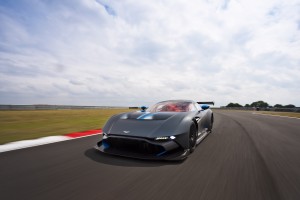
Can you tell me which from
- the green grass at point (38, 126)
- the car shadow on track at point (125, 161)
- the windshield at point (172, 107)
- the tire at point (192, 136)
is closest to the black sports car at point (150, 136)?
the tire at point (192, 136)

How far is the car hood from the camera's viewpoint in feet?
11.8

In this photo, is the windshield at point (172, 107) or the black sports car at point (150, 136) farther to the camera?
the windshield at point (172, 107)

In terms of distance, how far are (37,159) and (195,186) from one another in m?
2.76

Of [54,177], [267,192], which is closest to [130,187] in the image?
[54,177]

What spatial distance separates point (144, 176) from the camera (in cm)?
289

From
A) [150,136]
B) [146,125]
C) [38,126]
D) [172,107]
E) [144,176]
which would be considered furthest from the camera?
[38,126]

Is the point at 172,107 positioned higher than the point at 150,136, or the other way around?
the point at 172,107

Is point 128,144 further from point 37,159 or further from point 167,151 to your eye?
point 37,159

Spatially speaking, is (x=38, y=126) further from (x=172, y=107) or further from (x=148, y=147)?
(x=148, y=147)

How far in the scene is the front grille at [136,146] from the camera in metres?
3.50

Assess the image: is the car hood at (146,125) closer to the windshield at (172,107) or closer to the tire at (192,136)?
the tire at (192,136)

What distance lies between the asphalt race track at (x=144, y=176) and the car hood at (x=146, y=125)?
475mm

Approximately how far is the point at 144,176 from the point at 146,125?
3.65 ft

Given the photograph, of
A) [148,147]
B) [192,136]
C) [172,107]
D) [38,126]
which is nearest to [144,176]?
[148,147]
